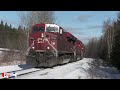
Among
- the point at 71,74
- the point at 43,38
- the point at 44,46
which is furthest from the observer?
the point at 43,38

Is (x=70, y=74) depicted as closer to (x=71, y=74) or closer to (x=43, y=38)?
(x=71, y=74)

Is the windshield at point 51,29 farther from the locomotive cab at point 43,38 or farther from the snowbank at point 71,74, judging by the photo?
the snowbank at point 71,74

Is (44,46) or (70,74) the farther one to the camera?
(44,46)

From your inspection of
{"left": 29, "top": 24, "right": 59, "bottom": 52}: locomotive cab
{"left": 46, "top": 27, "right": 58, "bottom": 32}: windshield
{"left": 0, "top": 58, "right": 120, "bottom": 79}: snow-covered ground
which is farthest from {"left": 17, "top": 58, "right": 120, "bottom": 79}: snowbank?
{"left": 46, "top": 27, "right": 58, "bottom": 32}: windshield

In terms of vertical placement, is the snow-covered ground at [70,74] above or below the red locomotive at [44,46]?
below

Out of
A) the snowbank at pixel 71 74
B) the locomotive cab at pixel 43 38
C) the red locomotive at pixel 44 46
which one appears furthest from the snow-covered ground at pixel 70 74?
the locomotive cab at pixel 43 38

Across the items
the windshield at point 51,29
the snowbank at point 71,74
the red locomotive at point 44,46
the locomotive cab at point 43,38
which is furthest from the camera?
the windshield at point 51,29

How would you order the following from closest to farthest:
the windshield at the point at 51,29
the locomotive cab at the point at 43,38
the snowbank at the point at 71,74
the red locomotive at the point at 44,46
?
the snowbank at the point at 71,74
the red locomotive at the point at 44,46
the locomotive cab at the point at 43,38
the windshield at the point at 51,29

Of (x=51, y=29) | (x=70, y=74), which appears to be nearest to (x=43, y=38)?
(x=51, y=29)

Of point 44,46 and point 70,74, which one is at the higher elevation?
point 44,46

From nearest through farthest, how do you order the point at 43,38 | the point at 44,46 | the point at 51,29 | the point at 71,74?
the point at 71,74 → the point at 44,46 → the point at 43,38 → the point at 51,29
